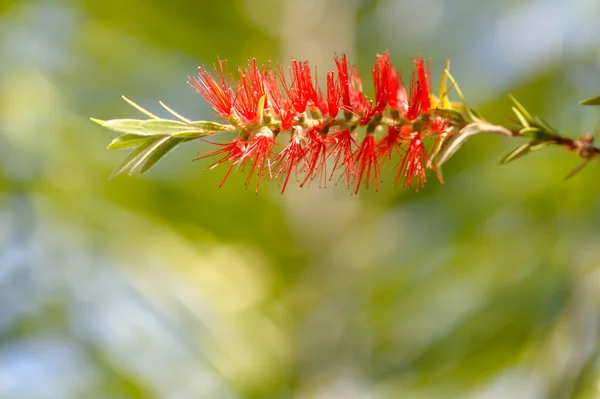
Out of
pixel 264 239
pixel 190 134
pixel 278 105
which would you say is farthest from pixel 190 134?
pixel 264 239

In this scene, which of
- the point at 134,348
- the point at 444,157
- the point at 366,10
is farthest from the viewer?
the point at 366,10

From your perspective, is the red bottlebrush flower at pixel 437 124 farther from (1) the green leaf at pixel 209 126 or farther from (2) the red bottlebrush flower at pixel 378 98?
(1) the green leaf at pixel 209 126

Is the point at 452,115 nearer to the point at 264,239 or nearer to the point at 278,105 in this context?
the point at 278,105

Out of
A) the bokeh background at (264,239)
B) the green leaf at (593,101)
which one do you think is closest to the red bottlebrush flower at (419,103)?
the green leaf at (593,101)

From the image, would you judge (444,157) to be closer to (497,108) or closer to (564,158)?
(564,158)

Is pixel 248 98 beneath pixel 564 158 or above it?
beneath

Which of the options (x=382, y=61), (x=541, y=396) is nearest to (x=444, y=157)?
(x=382, y=61)

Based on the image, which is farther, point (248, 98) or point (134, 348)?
point (134, 348)
